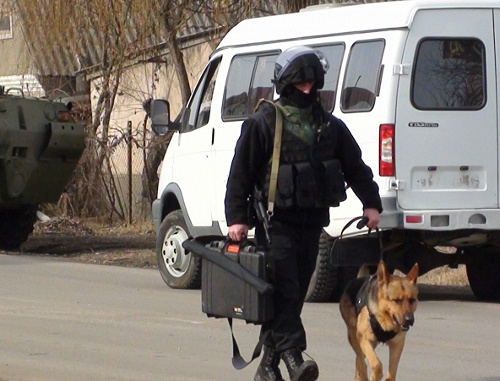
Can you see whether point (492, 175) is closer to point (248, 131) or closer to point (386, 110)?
point (386, 110)

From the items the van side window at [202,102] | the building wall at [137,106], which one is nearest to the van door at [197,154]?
the van side window at [202,102]

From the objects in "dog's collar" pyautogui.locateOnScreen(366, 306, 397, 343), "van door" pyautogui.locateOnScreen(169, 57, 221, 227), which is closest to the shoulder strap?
"dog's collar" pyautogui.locateOnScreen(366, 306, 397, 343)

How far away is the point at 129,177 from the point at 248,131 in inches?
562

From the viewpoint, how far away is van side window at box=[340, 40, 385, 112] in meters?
10.2

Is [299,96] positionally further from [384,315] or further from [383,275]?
[384,315]

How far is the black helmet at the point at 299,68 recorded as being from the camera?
21.1 ft

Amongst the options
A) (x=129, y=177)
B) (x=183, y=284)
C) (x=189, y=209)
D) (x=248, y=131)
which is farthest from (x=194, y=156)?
(x=129, y=177)

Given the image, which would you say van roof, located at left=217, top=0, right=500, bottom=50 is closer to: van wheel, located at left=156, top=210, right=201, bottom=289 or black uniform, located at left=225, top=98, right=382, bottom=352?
van wheel, located at left=156, top=210, right=201, bottom=289

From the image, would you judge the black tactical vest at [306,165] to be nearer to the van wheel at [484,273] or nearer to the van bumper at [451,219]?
the van bumper at [451,219]

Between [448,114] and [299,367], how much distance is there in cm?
438

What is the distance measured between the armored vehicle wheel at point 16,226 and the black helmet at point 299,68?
1080 centimetres

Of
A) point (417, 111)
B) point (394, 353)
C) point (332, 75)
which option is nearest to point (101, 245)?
point (332, 75)

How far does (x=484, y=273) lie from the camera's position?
37.8 ft

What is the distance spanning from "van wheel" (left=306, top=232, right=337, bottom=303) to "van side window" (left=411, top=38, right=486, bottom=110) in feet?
4.87
